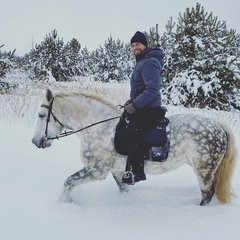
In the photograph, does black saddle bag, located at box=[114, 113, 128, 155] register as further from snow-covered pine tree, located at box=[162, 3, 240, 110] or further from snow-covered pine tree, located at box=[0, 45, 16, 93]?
snow-covered pine tree, located at box=[0, 45, 16, 93]

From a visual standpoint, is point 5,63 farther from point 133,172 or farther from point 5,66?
point 133,172

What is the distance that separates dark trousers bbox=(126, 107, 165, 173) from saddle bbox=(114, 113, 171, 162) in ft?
0.19

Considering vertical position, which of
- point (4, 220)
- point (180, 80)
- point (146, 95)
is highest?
point (180, 80)

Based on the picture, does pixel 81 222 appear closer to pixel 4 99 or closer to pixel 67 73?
pixel 4 99

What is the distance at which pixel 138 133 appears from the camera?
328 cm

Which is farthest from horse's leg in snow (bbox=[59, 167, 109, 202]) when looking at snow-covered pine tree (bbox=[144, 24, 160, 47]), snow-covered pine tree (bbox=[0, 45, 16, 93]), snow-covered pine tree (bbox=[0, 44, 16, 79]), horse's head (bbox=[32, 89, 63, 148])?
snow-covered pine tree (bbox=[0, 44, 16, 79])

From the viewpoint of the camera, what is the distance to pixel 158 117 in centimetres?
337

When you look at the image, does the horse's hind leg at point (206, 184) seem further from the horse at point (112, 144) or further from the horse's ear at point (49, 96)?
the horse's ear at point (49, 96)

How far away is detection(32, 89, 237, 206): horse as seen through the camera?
3.40m

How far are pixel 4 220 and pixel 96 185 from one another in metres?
1.57

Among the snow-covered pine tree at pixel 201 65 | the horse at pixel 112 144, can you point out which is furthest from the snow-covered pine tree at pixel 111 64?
the horse at pixel 112 144

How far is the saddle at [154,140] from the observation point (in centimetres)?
331

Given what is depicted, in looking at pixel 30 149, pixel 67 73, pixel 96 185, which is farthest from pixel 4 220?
pixel 67 73

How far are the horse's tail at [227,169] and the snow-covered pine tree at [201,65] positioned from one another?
7281 millimetres
